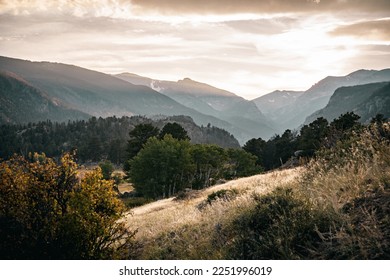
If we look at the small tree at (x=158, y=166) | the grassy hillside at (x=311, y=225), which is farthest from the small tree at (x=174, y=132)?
the grassy hillside at (x=311, y=225)

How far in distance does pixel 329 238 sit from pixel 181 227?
6.38 meters

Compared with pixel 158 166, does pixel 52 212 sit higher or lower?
higher

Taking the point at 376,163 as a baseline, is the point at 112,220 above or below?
below

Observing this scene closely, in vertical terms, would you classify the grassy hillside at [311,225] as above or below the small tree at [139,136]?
above

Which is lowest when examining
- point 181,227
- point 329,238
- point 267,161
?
point 267,161

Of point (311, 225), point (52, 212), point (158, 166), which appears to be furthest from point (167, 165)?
point (311, 225)

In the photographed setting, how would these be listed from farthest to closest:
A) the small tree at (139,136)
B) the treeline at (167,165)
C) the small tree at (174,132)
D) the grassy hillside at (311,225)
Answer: the small tree at (174,132) < the small tree at (139,136) < the treeline at (167,165) < the grassy hillside at (311,225)

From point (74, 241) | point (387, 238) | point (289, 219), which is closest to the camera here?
point (387, 238)

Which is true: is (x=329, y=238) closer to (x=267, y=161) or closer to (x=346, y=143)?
(x=346, y=143)

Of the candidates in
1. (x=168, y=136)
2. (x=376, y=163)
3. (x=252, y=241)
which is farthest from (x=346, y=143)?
(x=168, y=136)

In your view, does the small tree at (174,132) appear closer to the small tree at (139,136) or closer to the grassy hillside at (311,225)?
the small tree at (139,136)

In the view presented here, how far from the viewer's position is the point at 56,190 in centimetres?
944

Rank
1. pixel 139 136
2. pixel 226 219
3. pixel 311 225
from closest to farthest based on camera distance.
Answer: pixel 311 225 → pixel 226 219 → pixel 139 136

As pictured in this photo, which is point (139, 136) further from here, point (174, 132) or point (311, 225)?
point (311, 225)
